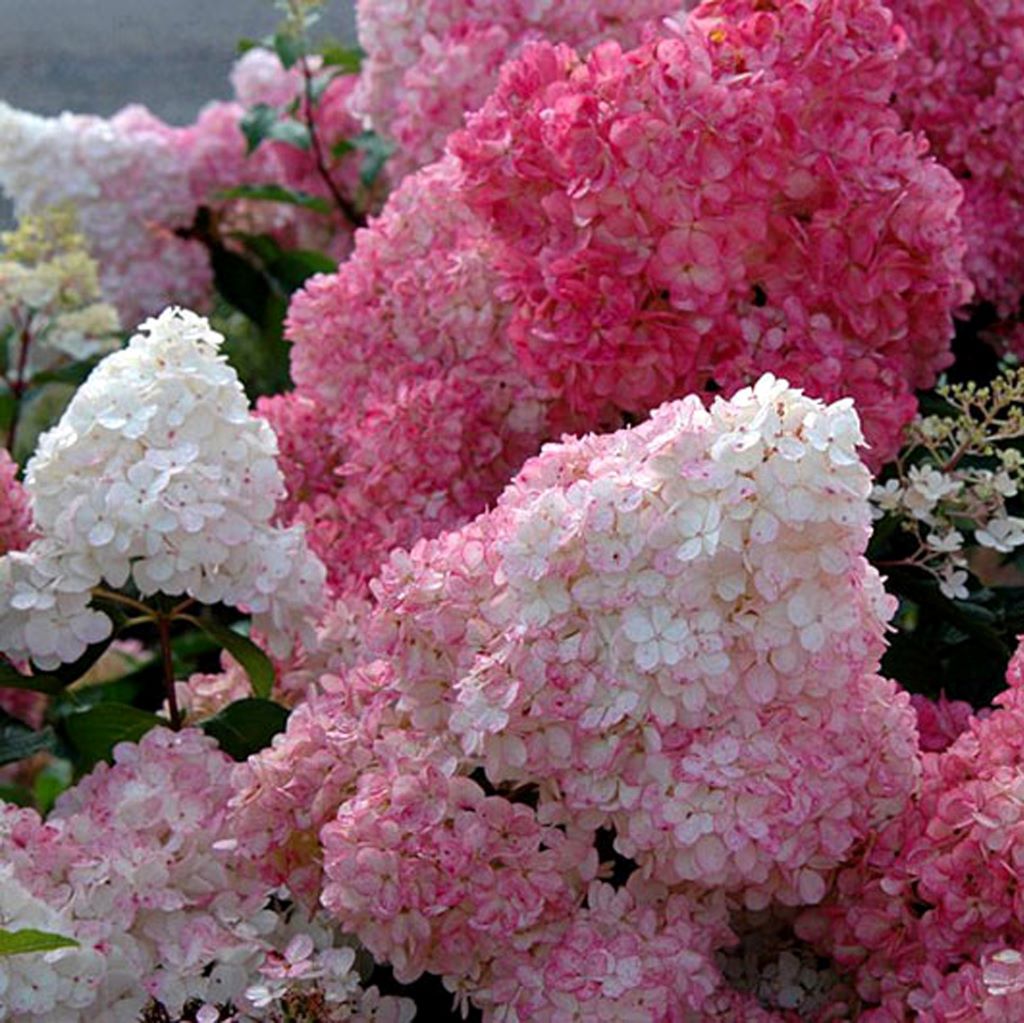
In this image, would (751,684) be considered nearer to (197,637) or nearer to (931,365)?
(931,365)

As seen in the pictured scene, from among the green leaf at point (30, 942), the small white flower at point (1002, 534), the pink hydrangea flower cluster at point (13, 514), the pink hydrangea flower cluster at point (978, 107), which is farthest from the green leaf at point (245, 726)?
the pink hydrangea flower cluster at point (978, 107)

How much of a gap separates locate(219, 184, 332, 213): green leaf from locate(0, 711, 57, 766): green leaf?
718mm

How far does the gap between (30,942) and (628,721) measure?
0.86 ft

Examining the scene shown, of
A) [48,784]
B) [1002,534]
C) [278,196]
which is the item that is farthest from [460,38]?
[48,784]

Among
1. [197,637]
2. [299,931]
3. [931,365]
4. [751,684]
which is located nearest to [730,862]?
[751,684]

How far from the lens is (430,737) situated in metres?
0.94

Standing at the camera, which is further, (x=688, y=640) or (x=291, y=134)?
(x=291, y=134)

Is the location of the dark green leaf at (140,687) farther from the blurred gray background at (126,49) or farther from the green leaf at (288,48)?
the blurred gray background at (126,49)

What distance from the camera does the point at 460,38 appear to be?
1384 millimetres

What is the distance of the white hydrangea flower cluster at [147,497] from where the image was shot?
1.05 m

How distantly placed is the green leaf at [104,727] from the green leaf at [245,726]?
0.04 meters

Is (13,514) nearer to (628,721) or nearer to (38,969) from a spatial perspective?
(38,969)

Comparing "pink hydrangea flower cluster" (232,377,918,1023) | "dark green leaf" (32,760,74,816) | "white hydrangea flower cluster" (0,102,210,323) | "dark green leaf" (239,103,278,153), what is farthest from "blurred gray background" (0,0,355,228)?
"pink hydrangea flower cluster" (232,377,918,1023)

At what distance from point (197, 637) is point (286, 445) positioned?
66 cm
